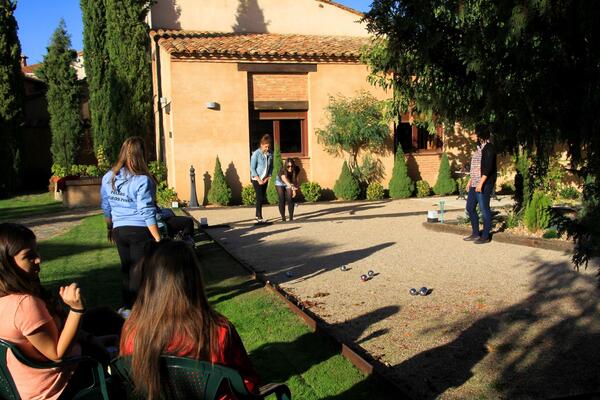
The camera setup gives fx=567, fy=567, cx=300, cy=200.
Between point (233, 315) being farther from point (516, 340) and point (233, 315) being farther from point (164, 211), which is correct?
point (164, 211)

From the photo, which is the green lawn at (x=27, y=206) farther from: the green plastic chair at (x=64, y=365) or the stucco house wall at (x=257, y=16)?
the green plastic chair at (x=64, y=365)

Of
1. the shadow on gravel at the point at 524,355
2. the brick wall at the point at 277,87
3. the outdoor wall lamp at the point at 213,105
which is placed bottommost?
the shadow on gravel at the point at 524,355

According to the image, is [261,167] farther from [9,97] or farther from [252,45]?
[9,97]

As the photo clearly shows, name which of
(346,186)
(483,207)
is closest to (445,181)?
(346,186)

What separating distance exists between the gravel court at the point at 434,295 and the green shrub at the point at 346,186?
627cm

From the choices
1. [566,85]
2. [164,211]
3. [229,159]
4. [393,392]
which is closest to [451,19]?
[566,85]

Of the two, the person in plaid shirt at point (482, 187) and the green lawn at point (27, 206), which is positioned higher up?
the person in plaid shirt at point (482, 187)

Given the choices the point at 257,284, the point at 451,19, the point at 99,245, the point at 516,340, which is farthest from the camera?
the point at 99,245

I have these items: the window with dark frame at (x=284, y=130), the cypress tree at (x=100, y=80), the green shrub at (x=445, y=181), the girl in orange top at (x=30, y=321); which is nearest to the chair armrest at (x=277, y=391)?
the girl in orange top at (x=30, y=321)

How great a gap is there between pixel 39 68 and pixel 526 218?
21675 mm

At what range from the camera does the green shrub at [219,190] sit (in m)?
16.3

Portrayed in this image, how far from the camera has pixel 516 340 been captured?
4656 mm

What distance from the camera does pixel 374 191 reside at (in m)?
17.6

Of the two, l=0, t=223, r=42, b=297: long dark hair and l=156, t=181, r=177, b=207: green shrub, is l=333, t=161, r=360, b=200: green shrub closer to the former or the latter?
l=156, t=181, r=177, b=207: green shrub
